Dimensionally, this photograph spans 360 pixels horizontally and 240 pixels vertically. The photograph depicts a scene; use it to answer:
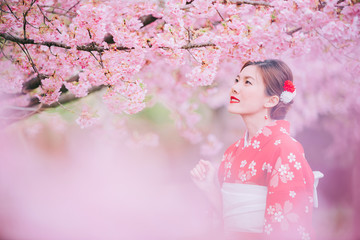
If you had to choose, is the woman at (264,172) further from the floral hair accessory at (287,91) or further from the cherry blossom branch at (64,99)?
the cherry blossom branch at (64,99)

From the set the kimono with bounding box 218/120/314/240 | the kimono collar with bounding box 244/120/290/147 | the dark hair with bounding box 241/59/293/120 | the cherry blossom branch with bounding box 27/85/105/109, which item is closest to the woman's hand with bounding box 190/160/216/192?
the kimono with bounding box 218/120/314/240

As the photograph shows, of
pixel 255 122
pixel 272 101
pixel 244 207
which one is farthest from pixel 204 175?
pixel 272 101

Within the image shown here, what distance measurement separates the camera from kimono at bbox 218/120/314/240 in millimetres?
1101

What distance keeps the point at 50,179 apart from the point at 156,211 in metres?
0.76

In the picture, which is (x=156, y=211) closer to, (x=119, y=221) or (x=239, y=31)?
(x=119, y=221)

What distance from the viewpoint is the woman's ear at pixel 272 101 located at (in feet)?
4.11

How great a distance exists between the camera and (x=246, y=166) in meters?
1.26

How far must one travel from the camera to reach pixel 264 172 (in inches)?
47.3

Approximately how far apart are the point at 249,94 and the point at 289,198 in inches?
18.3

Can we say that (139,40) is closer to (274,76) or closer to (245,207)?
(274,76)

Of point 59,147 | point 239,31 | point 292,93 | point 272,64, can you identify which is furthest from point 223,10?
point 59,147

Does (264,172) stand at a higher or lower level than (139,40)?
lower

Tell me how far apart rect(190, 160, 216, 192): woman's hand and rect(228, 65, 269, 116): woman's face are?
1.01 feet

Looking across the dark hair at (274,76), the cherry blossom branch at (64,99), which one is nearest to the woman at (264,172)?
the dark hair at (274,76)
